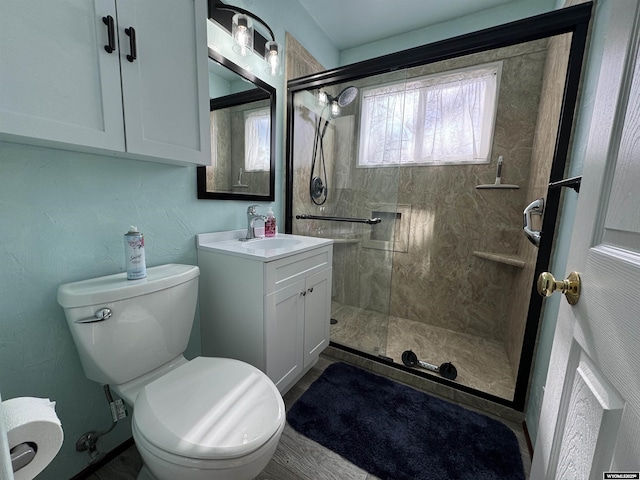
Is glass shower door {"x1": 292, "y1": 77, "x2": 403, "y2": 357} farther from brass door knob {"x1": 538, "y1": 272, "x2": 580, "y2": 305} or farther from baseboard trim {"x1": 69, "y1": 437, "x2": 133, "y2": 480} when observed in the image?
brass door knob {"x1": 538, "y1": 272, "x2": 580, "y2": 305}

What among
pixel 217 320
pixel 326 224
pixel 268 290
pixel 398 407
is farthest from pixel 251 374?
pixel 326 224

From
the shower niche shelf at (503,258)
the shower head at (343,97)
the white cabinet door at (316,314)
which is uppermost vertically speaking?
the shower head at (343,97)

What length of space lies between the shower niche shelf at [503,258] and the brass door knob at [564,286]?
1.44 meters

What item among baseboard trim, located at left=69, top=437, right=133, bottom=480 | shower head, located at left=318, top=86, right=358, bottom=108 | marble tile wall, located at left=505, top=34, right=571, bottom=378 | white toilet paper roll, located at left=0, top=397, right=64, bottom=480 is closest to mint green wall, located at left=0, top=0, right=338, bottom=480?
baseboard trim, located at left=69, top=437, right=133, bottom=480

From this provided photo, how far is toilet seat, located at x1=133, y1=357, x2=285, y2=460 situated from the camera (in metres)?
0.67

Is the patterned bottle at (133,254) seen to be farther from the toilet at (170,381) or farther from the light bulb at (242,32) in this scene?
the light bulb at (242,32)

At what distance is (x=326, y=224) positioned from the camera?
216 centimetres

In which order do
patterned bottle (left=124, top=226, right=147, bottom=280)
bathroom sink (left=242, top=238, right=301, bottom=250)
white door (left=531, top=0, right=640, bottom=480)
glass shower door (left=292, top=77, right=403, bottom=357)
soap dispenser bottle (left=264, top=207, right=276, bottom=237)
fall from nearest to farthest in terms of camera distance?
white door (left=531, top=0, right=640, bottom=480), patterned bottle (left=124, top=226, right=147, bottom=280), bathroom sink (left=242, top=238, right=301, bottom=250), soap dispenser bottle (left=264, top=207, right=276, bottom=237), glass shower door (left=292, top=77, right=403, bottom=357)

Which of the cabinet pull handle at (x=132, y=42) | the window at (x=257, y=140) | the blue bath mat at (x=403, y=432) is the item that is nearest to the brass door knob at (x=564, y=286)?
the blue bath mat at (x=403, y=432)

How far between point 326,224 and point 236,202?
2.73ft

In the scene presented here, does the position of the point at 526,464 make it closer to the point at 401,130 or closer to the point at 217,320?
the point at 217,320

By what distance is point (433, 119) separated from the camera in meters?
2.11

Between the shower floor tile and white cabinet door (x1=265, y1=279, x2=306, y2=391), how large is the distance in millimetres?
592

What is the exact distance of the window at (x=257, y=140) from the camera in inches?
62.0
